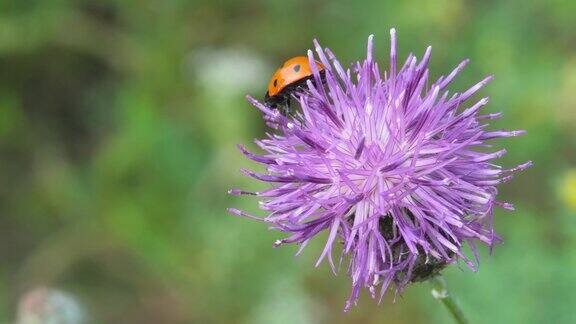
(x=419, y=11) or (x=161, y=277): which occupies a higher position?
(x=419, y=11)

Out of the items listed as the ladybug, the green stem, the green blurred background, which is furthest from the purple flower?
the green blurred background

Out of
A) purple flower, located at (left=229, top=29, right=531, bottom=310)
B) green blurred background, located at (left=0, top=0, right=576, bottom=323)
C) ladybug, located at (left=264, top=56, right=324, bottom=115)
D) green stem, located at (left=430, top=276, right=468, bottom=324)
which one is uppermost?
green blurred background, located at (left=0, top=0, right=576, bottom=323)

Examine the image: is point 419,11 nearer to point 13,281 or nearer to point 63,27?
point 63,27

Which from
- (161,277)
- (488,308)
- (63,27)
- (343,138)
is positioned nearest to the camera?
(343,138)

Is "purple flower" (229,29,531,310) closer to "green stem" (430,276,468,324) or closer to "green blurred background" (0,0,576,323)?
"green stem" (430,276,468,324)

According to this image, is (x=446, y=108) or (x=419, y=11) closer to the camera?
(x=446, y=108)

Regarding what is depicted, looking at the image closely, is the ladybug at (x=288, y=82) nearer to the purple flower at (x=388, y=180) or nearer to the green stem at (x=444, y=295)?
the purple flower at (x=388, y=180)

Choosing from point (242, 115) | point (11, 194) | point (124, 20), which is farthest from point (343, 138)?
point (11, 194)
